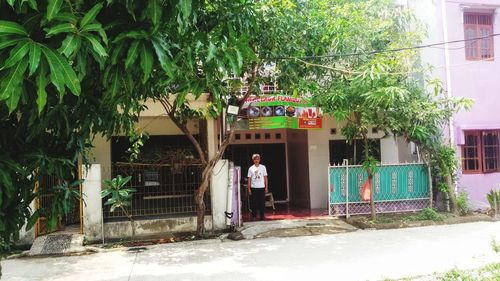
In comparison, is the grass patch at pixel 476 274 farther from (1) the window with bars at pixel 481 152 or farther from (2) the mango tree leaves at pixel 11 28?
(1) the window with bars at pixel 481 152

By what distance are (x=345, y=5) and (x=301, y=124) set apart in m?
3.20

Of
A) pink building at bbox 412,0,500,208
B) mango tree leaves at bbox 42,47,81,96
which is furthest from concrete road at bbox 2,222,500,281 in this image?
mango tree leaves at bbox 42,47,81,96

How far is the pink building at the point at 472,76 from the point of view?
11188 millimetres

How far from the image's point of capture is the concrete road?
6324 millimetres

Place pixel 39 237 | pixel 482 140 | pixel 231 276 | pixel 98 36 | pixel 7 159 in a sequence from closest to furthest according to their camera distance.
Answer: pixel 98 36
pixel 7 159
pixel 231 276
pixel 39 237
pixel 482 140

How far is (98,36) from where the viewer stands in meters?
2.24

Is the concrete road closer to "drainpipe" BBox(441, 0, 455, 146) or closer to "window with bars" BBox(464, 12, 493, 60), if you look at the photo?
"drainpipe" BBox(441, 0, 455, 146)

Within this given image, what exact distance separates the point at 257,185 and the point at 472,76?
21.4 feet

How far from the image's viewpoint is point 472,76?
11328 mm

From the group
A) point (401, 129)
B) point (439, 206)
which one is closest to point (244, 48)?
point (401, 129)

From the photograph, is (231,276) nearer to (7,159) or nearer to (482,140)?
(7,159)

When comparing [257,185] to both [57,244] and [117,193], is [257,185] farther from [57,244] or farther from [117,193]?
[57,244]

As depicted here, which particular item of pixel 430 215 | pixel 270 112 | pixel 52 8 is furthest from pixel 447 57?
pixel 52 8

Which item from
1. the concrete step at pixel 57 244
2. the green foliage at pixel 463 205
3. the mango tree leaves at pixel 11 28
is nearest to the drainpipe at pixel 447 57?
the green foliage at pixel 463 205
